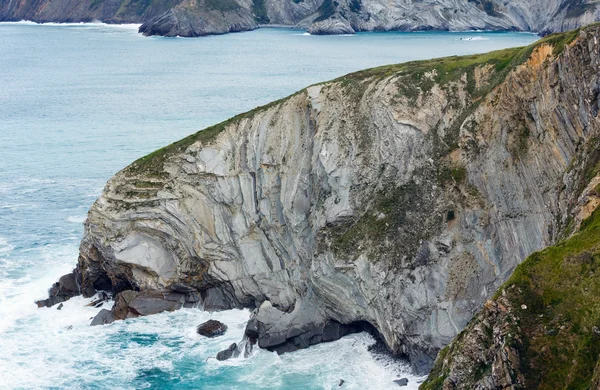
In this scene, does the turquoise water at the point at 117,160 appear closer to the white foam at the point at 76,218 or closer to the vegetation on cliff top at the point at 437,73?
the white foam at the point at 76,218

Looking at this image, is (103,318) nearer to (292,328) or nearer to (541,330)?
(292,328)

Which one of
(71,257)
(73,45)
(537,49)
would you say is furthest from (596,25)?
(73,45)

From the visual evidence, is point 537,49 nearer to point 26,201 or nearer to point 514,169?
point 514,169

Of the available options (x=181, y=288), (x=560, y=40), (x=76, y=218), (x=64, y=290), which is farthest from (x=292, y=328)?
(x=76, y=218)

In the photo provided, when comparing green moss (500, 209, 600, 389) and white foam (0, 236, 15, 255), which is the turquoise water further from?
Answer: green moss (500, 209, 600, 389)

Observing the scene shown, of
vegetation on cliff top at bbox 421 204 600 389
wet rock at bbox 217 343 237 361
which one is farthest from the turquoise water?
vegetation on cliff top at bbox 421 204 600 389
